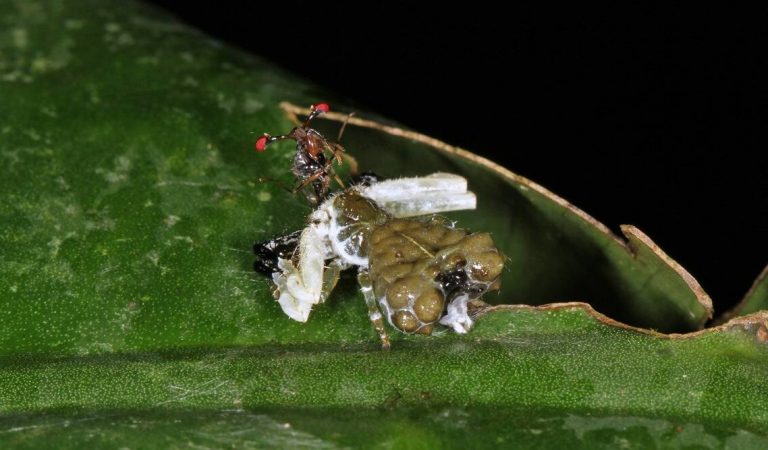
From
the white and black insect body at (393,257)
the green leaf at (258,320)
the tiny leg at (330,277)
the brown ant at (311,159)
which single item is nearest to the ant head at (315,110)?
the brown ant at (311,159)

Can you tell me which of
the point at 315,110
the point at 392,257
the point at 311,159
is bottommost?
the point at 392,257

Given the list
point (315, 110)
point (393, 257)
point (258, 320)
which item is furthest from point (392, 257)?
point (315, 110)

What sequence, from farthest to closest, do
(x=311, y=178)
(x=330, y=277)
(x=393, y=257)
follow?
(x=311, y=178), (x=330, y=277), (x=393, y=257)

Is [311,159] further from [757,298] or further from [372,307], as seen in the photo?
[757,298]

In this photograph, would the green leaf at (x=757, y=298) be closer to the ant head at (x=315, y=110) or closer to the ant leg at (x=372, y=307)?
the ant leg at (x=372, y=307)

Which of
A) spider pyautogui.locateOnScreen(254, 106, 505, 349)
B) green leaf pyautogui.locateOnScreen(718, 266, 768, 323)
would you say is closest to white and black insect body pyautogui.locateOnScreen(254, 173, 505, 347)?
spider pyautogui.locateOnScreen(254, 106, 505, 349)

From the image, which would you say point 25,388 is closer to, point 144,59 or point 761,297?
point 144,59

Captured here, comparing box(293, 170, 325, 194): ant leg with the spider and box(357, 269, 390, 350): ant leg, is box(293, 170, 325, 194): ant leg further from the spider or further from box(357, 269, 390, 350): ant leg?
box(357, 269, 390, 350): ant leg

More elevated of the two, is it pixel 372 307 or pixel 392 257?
pixel 392 257
